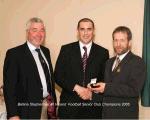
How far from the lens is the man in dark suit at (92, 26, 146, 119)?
289 centimetres

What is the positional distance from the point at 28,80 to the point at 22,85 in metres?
0.08

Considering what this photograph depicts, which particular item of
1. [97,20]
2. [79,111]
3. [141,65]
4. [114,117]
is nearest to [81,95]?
[79,111]

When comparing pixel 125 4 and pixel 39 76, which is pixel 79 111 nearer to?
pixel 39 76

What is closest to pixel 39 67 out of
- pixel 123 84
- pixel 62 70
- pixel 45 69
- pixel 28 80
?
pixel 45 69

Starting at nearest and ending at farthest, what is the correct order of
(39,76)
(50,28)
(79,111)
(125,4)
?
(39,76), (79,111), (125,4), (50,28)

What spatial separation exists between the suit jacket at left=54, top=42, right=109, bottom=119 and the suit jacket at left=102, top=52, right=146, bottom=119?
354 millimetres

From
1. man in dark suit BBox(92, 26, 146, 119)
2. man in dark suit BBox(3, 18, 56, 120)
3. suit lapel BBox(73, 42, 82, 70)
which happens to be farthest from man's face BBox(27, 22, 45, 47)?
man in dark suit BBox(92, 26, 146, 119)

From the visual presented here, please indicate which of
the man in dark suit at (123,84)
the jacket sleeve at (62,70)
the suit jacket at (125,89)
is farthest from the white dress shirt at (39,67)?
the suit jacket at (125,89)

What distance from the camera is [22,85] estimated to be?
9.84 feet

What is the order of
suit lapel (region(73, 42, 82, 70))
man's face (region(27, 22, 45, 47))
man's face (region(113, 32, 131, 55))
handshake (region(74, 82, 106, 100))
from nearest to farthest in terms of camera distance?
man's face (region(113, 32, 131, 55)) → man's face (region(27, 22, 45, 47)) → handshake (region(74, 82, 106, 100)) → suit lapel (region(73, 42, 82, 70))

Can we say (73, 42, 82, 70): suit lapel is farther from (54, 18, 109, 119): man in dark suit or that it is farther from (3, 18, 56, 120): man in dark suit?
(3, 18, 56, 120): man in dark suit

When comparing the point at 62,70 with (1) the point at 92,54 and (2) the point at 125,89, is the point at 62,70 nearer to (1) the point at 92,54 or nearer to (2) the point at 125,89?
(1) the point at 92,54

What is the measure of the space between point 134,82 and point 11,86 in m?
1.23

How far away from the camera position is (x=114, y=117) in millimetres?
2975
